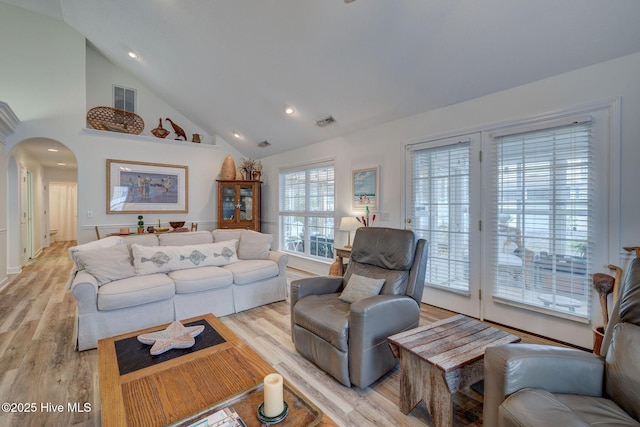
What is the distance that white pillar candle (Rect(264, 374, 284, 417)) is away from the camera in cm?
107

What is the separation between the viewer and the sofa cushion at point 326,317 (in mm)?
1882

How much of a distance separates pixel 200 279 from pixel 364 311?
6.31 ft

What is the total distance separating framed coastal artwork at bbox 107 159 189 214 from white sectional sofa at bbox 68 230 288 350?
237cm

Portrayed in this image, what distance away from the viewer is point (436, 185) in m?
3.29

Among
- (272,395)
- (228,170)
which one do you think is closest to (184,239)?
(228,170)

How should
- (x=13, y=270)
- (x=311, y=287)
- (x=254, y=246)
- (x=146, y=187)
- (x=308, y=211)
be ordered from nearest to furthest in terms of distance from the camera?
(x=311, y=287) → (x=254, y=246) → (x=13, y=270) → (x=308, y=211) → (x=146, y=187)

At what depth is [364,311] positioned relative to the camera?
180cm

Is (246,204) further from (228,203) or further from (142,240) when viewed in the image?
(142,240)

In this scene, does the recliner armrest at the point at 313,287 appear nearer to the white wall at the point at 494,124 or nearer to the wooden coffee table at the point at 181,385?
the wooden coffee table at the point at 181,385

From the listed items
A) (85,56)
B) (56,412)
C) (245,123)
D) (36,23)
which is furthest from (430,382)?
(36,23)

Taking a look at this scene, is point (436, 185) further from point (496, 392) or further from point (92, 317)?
point (92, 317)

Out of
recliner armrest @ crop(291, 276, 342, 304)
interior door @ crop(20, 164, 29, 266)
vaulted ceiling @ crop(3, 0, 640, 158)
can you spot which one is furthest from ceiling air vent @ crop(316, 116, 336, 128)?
interior door @ crop(20, 164, 29, 266)

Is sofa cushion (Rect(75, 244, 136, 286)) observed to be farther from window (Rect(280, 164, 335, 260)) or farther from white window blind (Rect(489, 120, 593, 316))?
white window blind (Rect(489, 120, 593, 316))

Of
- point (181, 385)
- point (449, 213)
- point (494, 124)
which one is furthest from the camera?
point (449, 213)
